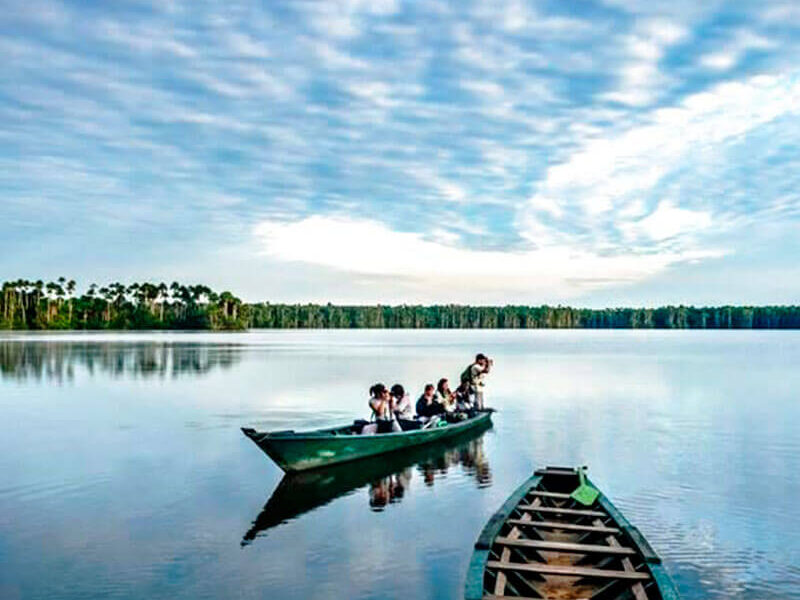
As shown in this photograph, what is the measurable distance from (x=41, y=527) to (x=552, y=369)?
39290mm

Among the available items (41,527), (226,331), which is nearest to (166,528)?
(41,527)

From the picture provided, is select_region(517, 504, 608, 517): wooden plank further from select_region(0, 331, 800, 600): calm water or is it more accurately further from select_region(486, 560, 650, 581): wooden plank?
select_region(486, 560, 650, 581): wooden plank

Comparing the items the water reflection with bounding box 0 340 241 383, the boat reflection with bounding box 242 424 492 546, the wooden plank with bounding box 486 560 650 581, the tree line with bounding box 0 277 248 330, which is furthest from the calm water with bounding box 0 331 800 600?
the tree line with bounding box 0 277 248 330

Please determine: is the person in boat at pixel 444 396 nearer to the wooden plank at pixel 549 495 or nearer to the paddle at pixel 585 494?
the wooden plank at pixel 549 495

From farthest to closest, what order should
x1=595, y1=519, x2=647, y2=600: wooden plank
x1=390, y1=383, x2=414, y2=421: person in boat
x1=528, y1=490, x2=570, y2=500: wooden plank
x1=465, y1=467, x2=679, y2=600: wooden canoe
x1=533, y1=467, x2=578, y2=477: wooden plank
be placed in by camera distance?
x1=390, y1=383, x2=414, y2=421: person in boat
x1=533, y1=467, x2=578, y2=477: wooden plank
x1=528, y1=490, x2=570, y2=500: wooden plank
x1=465, y1=467, x2=679, y2=600: wooden canoe
x1=595, y1=519, x2=647, y2=600: wooden plank

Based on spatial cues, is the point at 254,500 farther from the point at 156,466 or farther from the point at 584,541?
the point at 584,541

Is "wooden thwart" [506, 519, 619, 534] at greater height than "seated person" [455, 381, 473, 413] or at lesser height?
lesser

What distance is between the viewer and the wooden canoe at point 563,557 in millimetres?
7982

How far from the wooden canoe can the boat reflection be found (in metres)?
3.93

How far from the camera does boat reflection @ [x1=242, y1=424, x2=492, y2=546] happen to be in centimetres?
1386

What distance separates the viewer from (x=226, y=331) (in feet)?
566

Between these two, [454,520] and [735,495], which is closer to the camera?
[454,520]

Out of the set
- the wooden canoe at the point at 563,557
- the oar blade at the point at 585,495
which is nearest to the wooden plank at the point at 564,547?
the wooden canoe at the point at 563,557

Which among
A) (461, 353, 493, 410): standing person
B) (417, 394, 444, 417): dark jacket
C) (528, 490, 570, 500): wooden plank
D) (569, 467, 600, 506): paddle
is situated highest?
(461, 353, 493, 410): standing person
